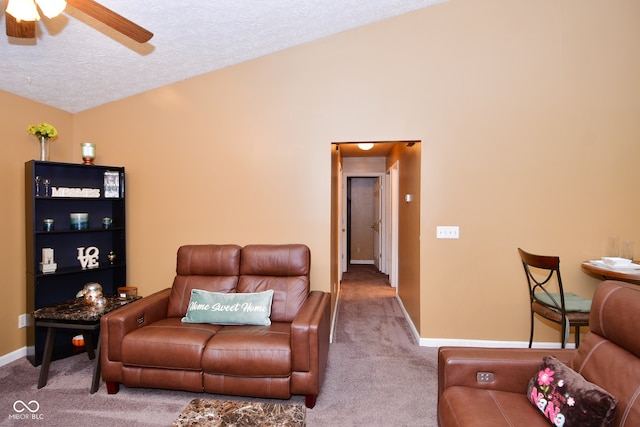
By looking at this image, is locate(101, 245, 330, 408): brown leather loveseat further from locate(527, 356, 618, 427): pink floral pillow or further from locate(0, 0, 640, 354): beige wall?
locate(527, 356, 618, 427): pink floral pillow

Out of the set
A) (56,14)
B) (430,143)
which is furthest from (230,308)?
(430,143)

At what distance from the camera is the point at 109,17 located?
1582 millimetres

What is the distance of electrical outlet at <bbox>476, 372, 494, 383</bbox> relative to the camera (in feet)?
5.40

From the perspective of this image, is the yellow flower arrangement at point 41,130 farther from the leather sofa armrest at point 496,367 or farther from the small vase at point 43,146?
the leather sofa armrest at point 496,367

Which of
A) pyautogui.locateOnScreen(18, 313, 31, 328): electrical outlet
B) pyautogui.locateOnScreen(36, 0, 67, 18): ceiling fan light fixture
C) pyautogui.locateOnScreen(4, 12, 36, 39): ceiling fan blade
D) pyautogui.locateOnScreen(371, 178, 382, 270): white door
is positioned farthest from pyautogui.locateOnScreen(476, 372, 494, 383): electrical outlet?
pyautogui.locateOnScreen(371, 178, 382, 270): white door

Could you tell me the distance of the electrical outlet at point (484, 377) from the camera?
5.40 ft

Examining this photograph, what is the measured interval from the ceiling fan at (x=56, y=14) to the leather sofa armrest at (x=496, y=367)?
2.41 meters

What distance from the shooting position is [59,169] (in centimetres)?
312

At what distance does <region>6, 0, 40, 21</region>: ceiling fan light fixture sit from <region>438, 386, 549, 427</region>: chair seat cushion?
8.74 feet

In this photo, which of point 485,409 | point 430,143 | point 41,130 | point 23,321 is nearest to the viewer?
point 485,409

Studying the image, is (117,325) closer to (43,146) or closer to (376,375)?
Result: (43,146)

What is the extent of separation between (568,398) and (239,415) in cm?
141

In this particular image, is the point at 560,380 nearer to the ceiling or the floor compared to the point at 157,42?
nearer to the floor

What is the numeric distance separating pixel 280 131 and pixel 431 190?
1.59 m
